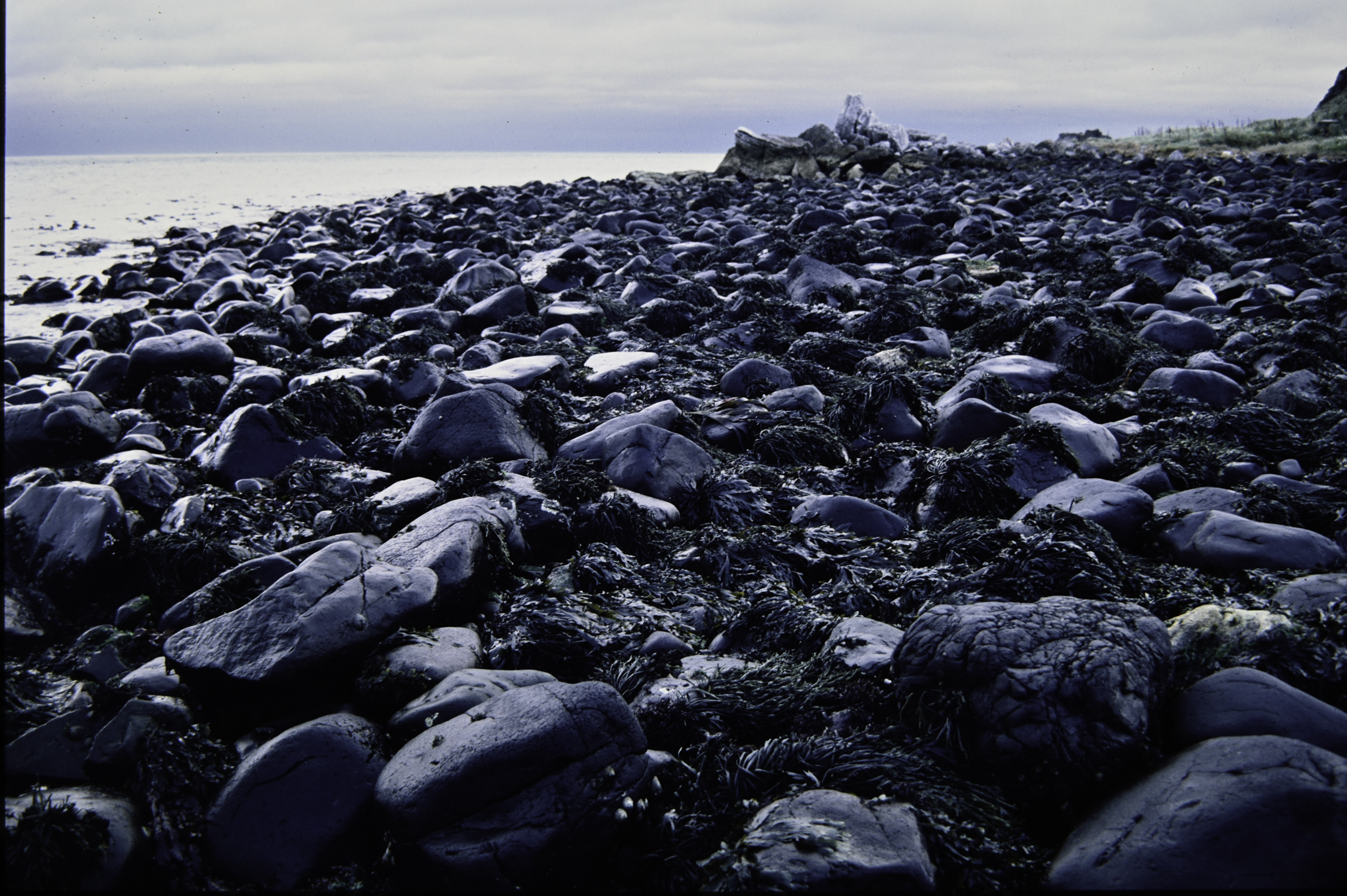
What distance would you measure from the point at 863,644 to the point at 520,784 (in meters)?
1.20

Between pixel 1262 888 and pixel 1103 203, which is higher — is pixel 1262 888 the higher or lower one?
the lower one

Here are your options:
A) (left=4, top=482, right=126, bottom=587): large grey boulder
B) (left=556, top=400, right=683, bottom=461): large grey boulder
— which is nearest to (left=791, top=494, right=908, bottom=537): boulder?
(left=556, top=400, right=683, bottom=461): large grey boulder

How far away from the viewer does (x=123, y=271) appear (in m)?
10.7

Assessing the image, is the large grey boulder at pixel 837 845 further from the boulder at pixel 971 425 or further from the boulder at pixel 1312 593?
the boulder at pixel 971 425

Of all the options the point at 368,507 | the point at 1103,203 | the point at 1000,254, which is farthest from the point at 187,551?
the point at 1103,203

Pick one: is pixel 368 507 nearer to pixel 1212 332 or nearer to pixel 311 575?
pixel 311 575

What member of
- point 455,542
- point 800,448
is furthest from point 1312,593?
point 455,542

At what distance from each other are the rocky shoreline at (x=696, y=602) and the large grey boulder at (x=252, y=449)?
3cm

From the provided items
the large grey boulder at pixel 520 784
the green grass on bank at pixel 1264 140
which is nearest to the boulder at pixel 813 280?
the large grey boulder at pixel 520 784

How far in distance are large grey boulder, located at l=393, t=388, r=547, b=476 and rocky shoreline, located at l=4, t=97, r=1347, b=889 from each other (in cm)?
2

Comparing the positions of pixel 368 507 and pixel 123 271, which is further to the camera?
pixel 123 271

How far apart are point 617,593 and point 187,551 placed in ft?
6.02

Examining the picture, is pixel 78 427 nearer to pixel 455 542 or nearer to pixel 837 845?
pixel 455 542

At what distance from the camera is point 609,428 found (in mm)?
4461
